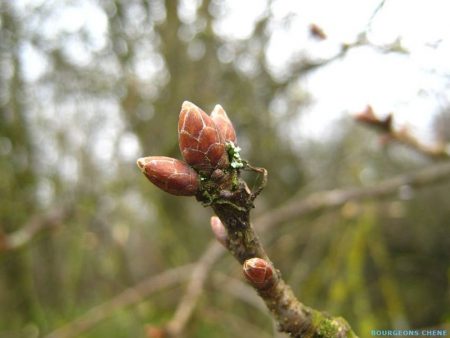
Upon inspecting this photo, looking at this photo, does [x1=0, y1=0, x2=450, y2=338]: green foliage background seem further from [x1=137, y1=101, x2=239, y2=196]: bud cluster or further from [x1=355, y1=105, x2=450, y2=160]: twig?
[x1=137, y1=101, x2=239, y2=196]: bud cluster

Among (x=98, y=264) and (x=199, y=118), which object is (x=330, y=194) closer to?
(x=199, y=118)

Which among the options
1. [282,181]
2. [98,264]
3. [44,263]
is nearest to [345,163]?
[282,181]

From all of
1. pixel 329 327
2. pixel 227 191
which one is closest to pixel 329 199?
pixel 329 327

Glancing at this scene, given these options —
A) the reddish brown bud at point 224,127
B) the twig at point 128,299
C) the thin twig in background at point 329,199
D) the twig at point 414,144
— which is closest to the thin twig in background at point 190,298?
the thin twig in background at point 329,199

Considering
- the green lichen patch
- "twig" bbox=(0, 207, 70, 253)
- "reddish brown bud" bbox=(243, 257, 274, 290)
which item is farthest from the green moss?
"twig" bbox=(0, 207, 70, 253)

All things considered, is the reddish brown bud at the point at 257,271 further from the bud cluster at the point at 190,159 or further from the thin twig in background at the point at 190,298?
the thin twig in background at the point at 190,298
